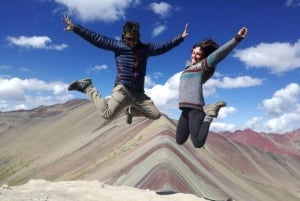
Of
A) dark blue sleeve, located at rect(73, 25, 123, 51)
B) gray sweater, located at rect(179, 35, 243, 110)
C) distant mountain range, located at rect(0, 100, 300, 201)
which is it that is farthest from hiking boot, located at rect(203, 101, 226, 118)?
distant mountain range, located at rect(0, 100, 300, 201)

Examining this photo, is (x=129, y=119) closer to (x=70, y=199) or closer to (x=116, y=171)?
(x=70, y=199)

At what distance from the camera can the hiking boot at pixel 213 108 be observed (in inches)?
379

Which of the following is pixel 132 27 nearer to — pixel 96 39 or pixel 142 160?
pixel 96 39

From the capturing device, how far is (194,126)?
9.53 metres

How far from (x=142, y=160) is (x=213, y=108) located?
815 inches

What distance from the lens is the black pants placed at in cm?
941

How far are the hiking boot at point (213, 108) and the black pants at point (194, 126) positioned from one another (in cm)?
15

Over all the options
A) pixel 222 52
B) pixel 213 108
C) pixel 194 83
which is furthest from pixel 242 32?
pixel 213 108

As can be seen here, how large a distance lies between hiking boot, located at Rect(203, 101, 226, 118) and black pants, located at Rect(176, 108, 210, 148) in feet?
0.49

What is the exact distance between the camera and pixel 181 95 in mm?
9828

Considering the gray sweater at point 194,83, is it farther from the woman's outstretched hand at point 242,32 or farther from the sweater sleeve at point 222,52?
the woman's outstretched hand at point 242,32

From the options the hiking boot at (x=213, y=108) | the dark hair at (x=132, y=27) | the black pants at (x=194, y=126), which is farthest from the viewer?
the dark hair at (x=132, y=27)

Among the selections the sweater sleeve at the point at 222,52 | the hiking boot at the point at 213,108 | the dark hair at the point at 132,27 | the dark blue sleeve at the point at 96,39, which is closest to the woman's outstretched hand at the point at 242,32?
the sweater sleeve at the point at 222,52

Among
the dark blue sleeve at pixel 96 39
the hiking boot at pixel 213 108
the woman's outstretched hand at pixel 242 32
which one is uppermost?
the dark blue sleeve at pixel 96 39
